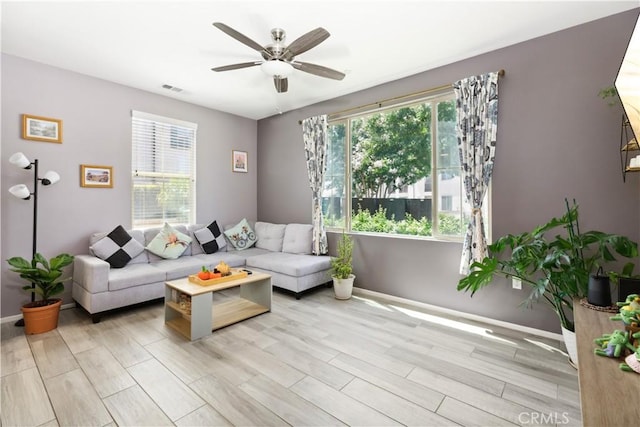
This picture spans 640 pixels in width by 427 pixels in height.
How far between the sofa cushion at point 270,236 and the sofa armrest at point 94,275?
2253mm

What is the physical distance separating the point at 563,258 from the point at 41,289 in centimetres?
473

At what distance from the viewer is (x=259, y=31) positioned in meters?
2.65

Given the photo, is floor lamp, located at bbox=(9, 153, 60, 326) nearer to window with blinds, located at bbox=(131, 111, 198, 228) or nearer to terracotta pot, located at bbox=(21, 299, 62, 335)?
terracotta pot, located at bbox=(21, 299, 62, 335)

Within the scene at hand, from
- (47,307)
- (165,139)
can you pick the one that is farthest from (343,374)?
(165,139)

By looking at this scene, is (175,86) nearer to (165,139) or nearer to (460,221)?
(165,139)

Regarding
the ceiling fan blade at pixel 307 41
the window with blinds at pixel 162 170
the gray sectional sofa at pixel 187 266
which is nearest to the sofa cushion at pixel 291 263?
the gray sectional sofa at pixel 187 266

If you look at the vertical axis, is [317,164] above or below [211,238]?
above

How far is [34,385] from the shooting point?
6.39ft

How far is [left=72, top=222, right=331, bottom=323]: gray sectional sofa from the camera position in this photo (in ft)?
9.83

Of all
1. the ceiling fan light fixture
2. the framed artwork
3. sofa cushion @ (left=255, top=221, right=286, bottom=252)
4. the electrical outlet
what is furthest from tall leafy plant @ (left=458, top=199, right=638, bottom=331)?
the framed artwork

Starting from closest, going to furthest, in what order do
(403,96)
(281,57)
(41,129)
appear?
(281,57)
(41,129)
(403,96)

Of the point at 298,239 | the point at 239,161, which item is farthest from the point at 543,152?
the point at 239,161

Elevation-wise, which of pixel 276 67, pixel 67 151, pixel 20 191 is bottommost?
pixel 20 191

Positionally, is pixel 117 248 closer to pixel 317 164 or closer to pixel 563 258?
pixel 317 164
